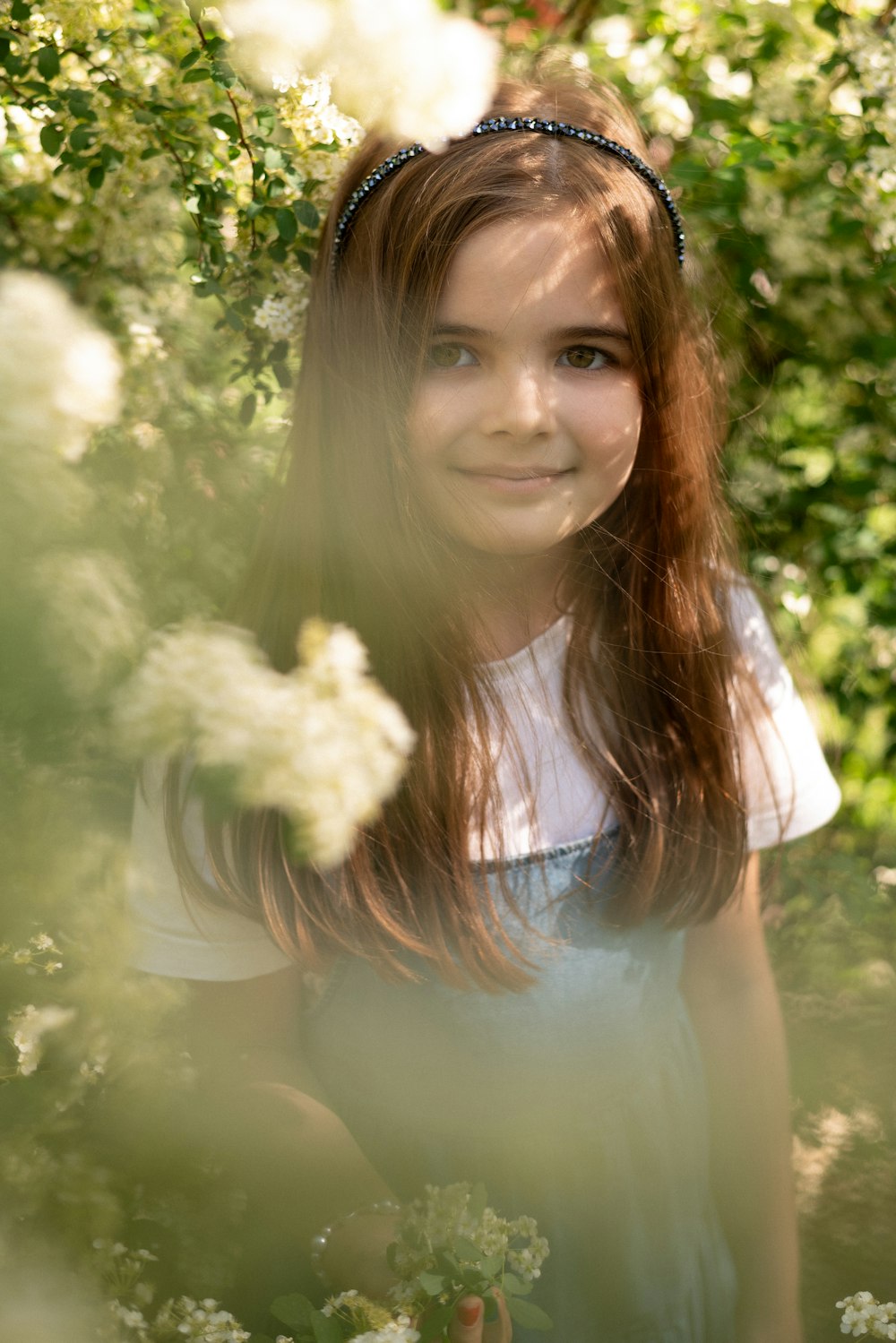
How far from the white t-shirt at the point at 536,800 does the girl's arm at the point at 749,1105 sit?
100mm

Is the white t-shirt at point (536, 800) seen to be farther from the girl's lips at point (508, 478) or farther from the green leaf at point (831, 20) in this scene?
the green leaf at point (831, 20)

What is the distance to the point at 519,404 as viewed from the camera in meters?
0.84

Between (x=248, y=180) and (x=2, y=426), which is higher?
(x=248, y=180)

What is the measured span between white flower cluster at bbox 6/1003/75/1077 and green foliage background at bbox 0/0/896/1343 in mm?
11

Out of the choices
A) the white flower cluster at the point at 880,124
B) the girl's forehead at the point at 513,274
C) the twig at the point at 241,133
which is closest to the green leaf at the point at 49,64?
the twig at the point at 241,133

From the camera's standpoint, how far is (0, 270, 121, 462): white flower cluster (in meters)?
0.58

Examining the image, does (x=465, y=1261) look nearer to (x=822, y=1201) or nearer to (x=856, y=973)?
(x=822, y=1201)

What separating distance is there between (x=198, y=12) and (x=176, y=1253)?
980mm

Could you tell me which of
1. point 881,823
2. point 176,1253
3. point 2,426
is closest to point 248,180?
point 2,426

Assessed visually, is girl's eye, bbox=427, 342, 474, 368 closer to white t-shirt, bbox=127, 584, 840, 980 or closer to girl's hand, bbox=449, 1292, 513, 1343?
white t-shirt, bbox=127, 584, 840, 980

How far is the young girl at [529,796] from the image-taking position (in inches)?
34.2

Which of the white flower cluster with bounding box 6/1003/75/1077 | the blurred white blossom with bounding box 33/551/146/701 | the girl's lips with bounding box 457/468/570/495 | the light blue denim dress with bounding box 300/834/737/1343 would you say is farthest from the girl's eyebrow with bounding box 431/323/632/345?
the white flower cluster with bounding box 6/1003/75/1077

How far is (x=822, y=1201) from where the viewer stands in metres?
1.05

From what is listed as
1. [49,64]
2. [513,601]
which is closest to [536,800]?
[513,601]
